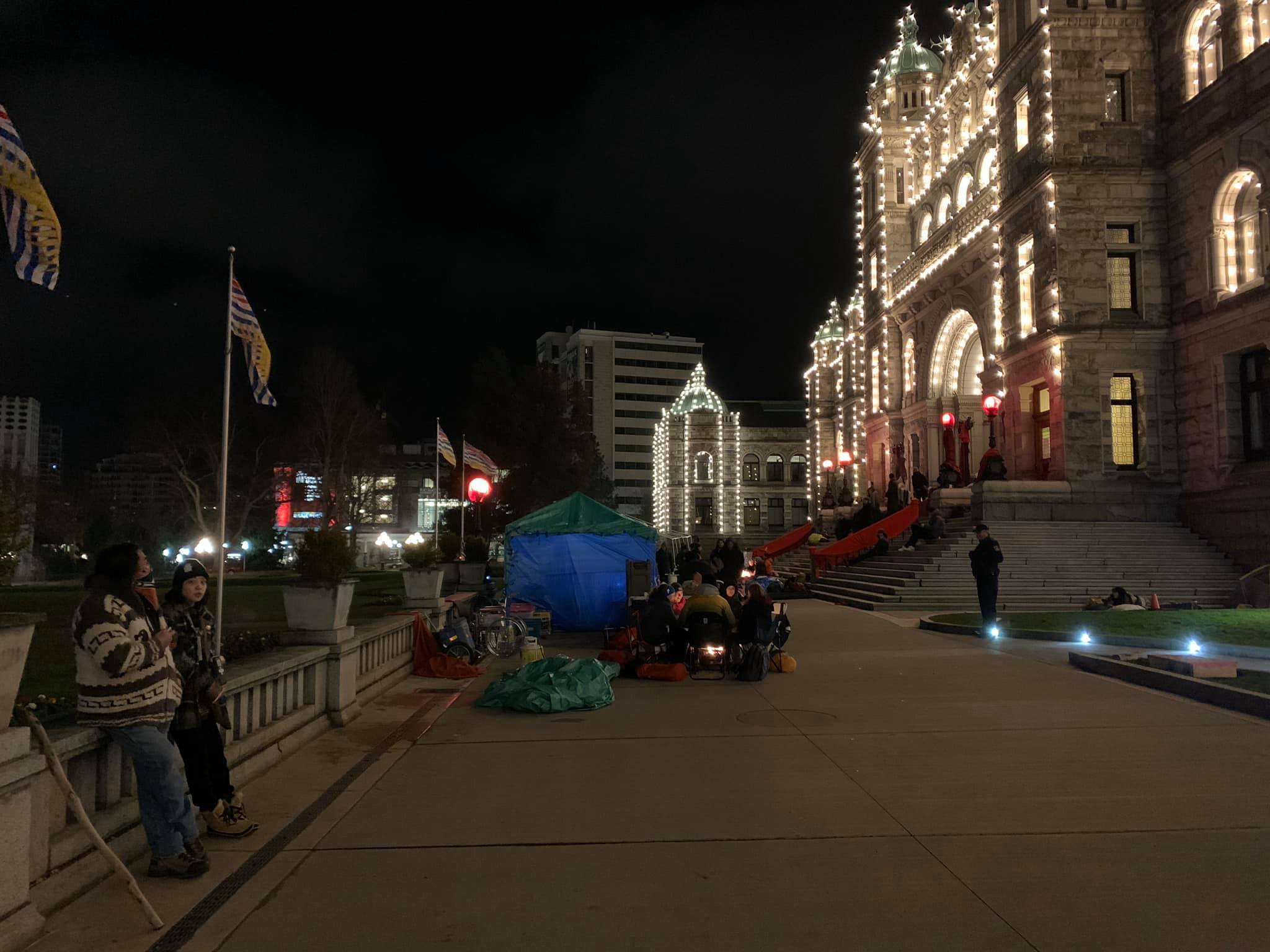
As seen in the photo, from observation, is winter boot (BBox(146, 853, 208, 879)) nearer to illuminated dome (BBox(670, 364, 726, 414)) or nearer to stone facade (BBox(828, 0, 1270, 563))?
stone facade (BBox(828, 0, 1270, 563))

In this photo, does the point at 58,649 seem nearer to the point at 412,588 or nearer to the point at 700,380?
the point at 412,588

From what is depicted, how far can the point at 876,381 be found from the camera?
146 feet

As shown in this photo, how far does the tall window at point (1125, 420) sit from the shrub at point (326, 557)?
23.9m

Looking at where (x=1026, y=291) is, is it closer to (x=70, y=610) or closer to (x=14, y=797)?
(x=70, y=610)

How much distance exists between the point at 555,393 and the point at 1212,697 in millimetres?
38956

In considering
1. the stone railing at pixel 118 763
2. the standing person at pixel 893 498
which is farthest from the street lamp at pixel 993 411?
the stone railing at pixel 118 763

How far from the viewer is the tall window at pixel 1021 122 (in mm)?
29562

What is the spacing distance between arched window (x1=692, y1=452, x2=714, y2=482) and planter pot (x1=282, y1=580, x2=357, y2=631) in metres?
62.8

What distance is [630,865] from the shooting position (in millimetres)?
5320

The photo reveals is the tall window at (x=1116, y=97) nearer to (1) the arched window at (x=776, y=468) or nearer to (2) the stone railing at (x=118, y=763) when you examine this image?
(2) the stone railing at (x=118, y=763)

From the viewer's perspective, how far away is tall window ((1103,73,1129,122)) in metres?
27.6

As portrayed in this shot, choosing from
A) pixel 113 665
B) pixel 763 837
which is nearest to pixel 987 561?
pixel 763 837

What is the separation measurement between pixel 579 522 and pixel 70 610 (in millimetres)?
12387

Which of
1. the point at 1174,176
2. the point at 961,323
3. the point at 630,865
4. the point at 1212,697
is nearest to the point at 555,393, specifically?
the point at 961,323
